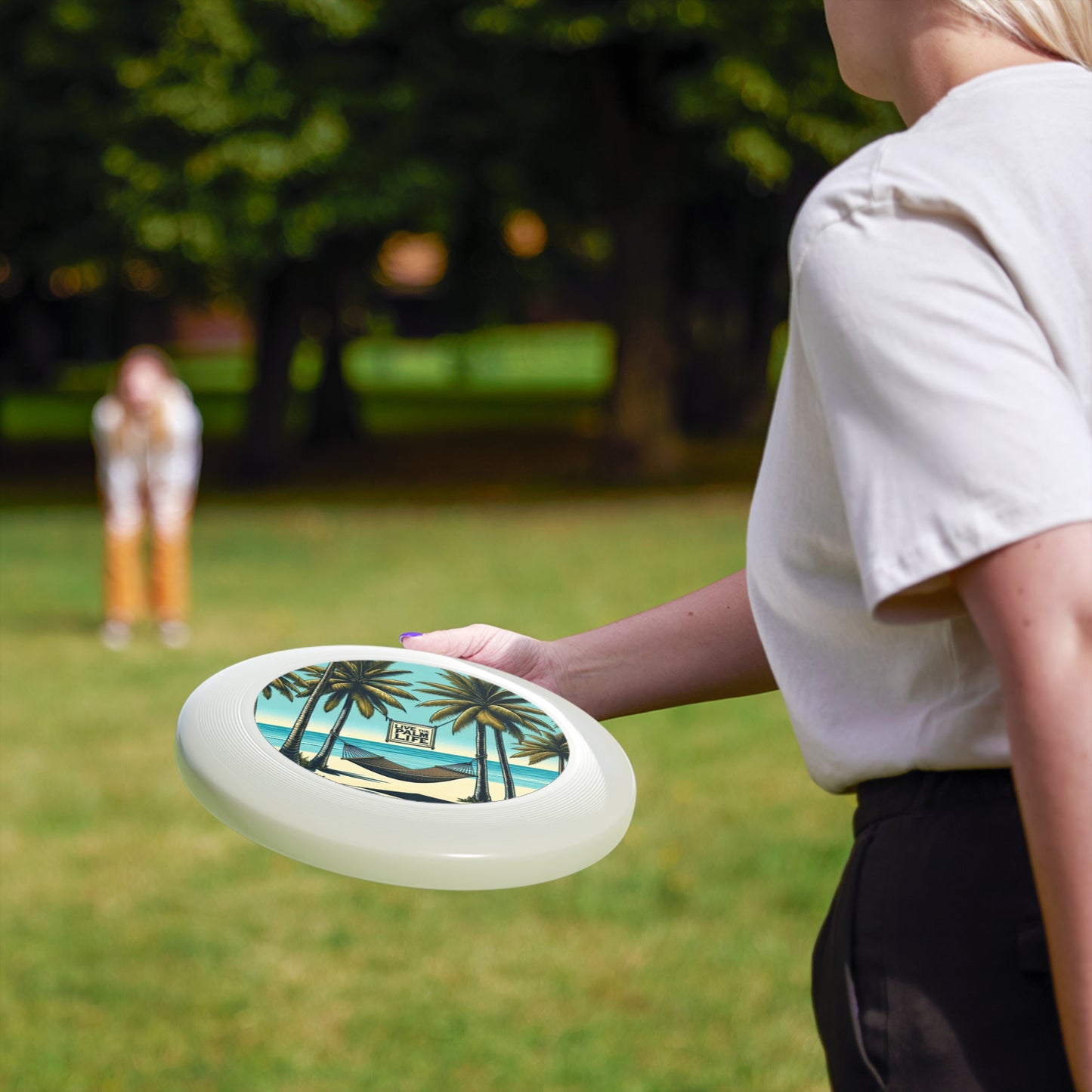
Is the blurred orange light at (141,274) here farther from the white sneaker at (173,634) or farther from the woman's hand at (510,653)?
the woman's hand at (510,653)

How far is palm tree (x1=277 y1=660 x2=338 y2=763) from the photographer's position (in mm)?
1396

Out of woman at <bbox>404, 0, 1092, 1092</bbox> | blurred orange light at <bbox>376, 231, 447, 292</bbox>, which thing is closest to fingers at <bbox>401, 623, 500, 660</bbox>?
woman at <bbox>404, 0, 1092, 1092</bbox>

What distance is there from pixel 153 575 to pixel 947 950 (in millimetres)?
9204

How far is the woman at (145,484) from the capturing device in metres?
9.48

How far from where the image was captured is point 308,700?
1.51m

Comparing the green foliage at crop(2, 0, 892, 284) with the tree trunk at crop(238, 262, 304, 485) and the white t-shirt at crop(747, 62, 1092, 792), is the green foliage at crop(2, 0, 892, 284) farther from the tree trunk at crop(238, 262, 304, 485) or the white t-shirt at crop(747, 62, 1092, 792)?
the white t-shirt at crop(747, 62, 1092, 792)

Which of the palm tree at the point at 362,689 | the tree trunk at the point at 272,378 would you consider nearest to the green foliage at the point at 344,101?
the tree trunk at the point at 272,378

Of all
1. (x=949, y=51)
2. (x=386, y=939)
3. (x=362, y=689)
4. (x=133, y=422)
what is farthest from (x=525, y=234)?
(x=949, y=51)

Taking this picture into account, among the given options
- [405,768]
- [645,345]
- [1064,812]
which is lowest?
[645,345]

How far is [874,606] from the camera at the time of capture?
1065 millimetres

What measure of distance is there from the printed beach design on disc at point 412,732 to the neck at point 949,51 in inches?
28.9

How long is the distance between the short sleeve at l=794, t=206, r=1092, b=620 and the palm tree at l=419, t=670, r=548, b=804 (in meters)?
0.52

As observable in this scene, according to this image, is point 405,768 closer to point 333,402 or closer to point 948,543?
point 948,543

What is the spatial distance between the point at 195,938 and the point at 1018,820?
13.6 feet
